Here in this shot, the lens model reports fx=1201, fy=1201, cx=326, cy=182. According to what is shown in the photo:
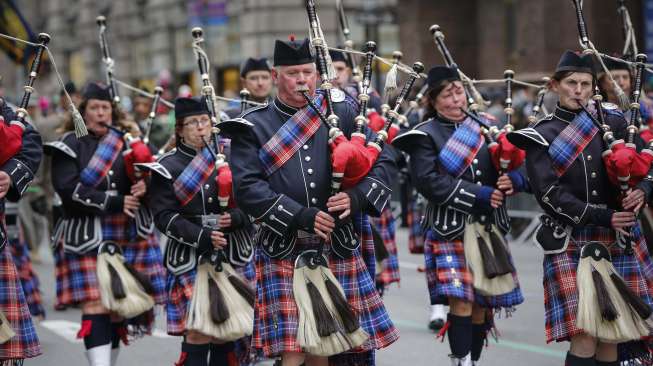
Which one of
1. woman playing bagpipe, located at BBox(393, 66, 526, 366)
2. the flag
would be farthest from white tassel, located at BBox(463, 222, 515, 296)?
the flag

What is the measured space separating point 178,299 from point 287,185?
165cm

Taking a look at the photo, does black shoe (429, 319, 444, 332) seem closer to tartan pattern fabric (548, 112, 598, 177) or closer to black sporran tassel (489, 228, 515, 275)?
black sporran tassel (489, 228, 515, 275)

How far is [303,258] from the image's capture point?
5625 millimetres

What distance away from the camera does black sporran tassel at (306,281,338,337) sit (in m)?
5.42

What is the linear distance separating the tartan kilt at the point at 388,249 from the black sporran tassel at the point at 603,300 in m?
3.32

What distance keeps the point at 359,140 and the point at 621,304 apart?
5.24ft

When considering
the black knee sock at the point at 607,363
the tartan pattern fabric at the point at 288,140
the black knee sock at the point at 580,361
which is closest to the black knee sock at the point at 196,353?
the tartan pattern fabric at the point at 288,140

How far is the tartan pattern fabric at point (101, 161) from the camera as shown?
7.69 meters

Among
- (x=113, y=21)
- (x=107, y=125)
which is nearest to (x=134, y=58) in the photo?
(x=113, y=21)

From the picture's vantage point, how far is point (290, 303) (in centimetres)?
561

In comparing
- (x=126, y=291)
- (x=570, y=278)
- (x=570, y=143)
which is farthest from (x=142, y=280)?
(x=570, y=143)

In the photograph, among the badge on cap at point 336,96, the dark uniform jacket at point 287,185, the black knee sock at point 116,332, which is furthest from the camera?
the black knee sock at point 116,332

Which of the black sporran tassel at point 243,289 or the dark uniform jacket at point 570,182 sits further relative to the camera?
the black sporran tassel at point 243,289

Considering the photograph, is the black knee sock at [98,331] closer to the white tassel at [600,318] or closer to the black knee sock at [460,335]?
the black knee sock at [460,335]
